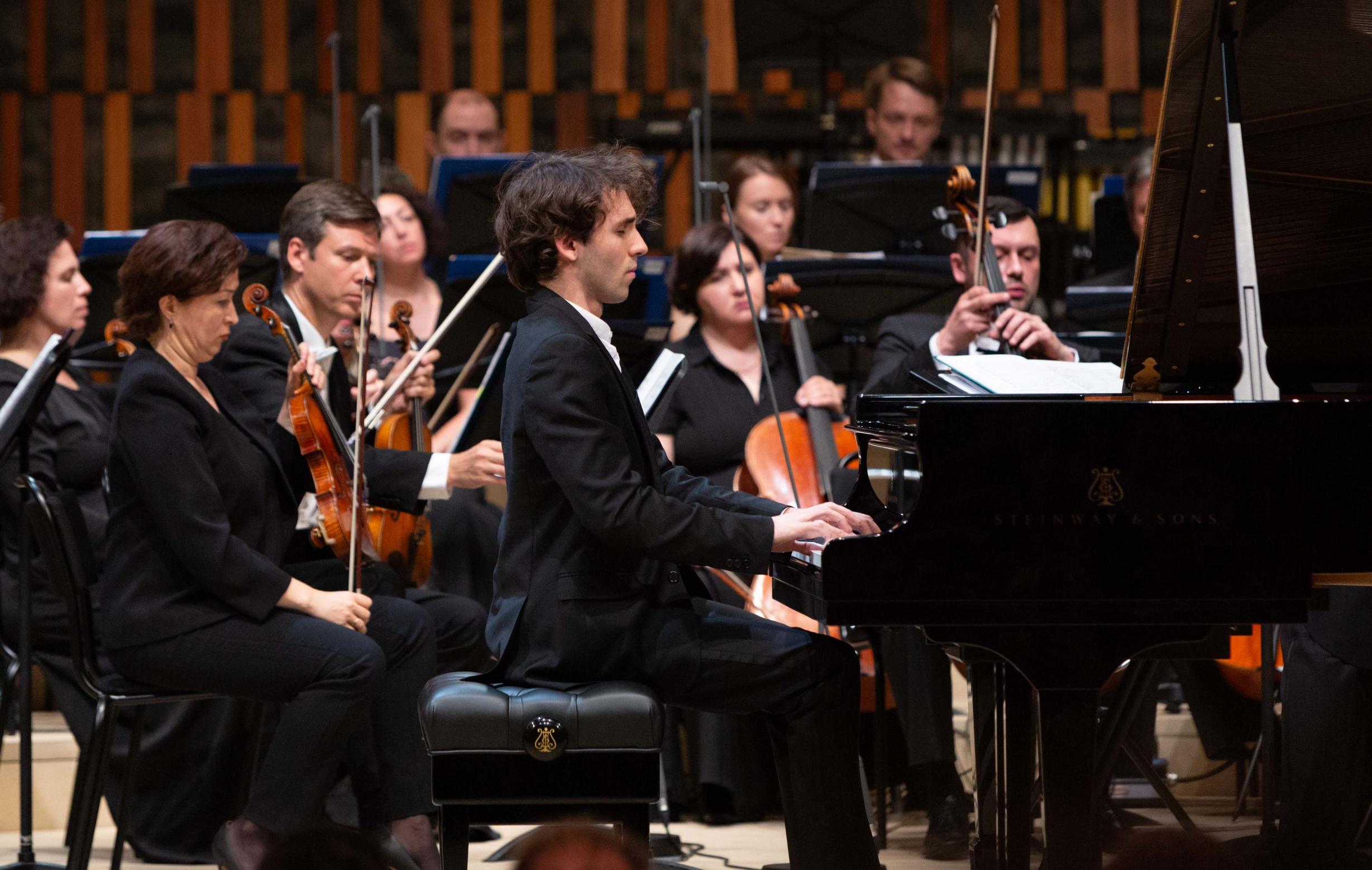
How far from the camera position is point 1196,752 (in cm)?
366

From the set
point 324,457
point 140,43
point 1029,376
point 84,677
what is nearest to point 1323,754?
point 1029,376

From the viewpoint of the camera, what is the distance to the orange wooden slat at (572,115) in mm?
6758

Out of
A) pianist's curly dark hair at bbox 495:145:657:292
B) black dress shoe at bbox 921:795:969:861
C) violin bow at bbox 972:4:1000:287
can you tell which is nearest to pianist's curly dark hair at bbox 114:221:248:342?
pianist's curly dark hair at bbox 495:145:657:292

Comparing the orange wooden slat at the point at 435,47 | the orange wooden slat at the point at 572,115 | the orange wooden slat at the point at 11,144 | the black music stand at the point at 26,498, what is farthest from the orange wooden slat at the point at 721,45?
the black music stand at the point at 26,498

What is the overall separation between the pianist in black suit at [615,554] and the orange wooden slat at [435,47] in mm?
4749

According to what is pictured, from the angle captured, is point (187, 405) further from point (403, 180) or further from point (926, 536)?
point (403, 180)

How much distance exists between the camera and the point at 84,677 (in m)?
2.70

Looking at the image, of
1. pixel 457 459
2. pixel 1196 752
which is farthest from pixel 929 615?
pixel 1196 752

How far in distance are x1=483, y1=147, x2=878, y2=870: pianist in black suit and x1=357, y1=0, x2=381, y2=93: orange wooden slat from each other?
15.8 feet

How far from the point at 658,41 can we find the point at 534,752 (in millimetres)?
5150

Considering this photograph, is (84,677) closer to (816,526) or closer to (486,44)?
(816,526)

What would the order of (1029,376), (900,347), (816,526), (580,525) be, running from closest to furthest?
(816,526)
(580,525)
(1029,376)
(900,347)

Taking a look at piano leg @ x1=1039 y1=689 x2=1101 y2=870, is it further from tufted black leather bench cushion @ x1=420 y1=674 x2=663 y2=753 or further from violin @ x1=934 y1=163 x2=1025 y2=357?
violin @ x1=934 y1=163 x2=1025 y2=357

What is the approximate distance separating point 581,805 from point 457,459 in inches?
38.3
